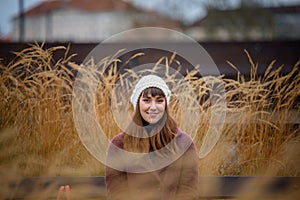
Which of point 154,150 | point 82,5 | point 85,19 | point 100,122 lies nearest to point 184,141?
point 154,150

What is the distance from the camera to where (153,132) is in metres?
2.41

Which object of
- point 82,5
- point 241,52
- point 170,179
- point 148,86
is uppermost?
point 82,5

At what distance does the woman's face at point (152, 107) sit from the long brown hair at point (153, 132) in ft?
0.05

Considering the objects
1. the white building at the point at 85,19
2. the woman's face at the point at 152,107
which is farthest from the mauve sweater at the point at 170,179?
the white building at the point at 85,19

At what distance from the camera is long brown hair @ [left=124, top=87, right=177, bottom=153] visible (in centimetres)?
240

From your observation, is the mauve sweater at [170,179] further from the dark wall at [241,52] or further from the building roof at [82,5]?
the building roof at [82,5]

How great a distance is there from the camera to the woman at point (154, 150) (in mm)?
2369

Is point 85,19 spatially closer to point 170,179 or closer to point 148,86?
point 148,86

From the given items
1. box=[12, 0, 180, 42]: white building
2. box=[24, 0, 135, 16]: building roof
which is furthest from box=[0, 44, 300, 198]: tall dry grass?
box=[24, 0, 135, 16]: building roof

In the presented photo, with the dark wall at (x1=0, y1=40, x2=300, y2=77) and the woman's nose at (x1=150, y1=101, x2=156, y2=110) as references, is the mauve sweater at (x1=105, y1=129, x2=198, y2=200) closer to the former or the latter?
the woman's nose at (x1=150, y1=101, x2=156, y2=110)

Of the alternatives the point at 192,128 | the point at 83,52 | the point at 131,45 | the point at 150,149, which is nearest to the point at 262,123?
the point at 192,128

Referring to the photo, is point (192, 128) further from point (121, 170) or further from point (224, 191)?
point (121, 170)

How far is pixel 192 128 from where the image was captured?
363cm

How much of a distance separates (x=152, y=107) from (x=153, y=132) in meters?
0.11
